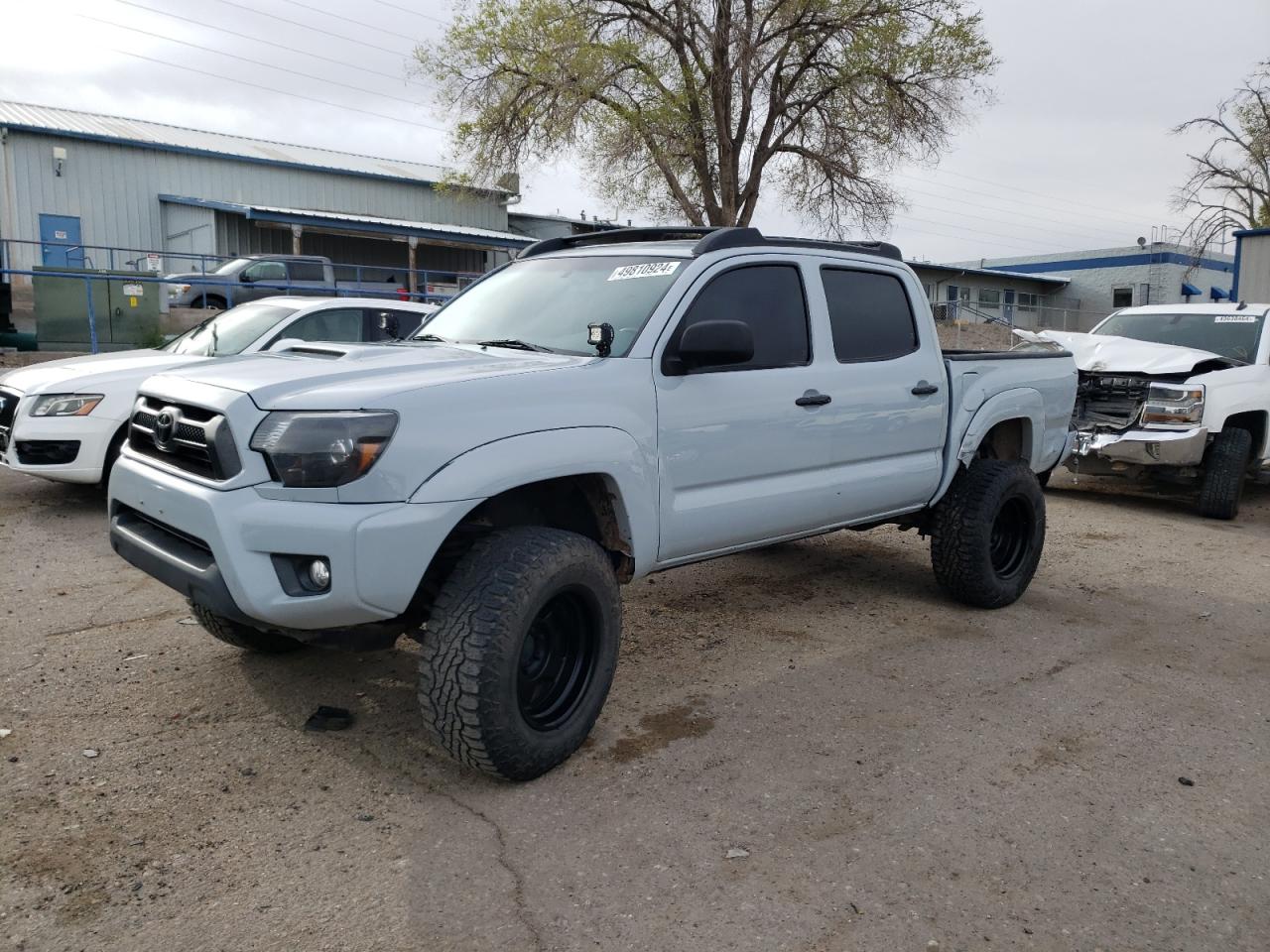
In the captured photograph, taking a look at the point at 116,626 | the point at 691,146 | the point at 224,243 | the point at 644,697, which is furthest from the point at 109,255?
the point at 644,697

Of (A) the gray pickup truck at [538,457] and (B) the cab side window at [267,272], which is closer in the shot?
(A) the gray pickup truck at [538,457]

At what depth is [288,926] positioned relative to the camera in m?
2.56

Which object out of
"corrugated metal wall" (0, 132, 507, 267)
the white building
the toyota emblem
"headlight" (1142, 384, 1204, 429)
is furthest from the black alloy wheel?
the white building

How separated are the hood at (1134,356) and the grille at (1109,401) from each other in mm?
101

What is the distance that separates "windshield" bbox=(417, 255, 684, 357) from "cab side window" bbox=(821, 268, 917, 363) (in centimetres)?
98

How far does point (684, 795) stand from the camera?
3318mm

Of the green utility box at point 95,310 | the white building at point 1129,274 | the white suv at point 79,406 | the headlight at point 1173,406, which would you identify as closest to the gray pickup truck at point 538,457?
the white suv at point 79,406

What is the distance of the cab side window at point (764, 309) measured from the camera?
13.4 ft

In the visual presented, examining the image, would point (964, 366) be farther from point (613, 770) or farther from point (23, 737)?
point (23, 737)

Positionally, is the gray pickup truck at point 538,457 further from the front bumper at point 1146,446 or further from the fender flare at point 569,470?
the front bumper at point 1146,446

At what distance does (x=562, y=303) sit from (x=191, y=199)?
2801cm

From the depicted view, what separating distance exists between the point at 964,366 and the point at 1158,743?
7.27ft

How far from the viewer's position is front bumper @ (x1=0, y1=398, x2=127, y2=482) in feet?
22.7

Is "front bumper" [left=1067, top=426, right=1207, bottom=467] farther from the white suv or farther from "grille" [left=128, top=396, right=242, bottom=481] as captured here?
"grille" [left=128, top=396, right=242, bottom=481]
